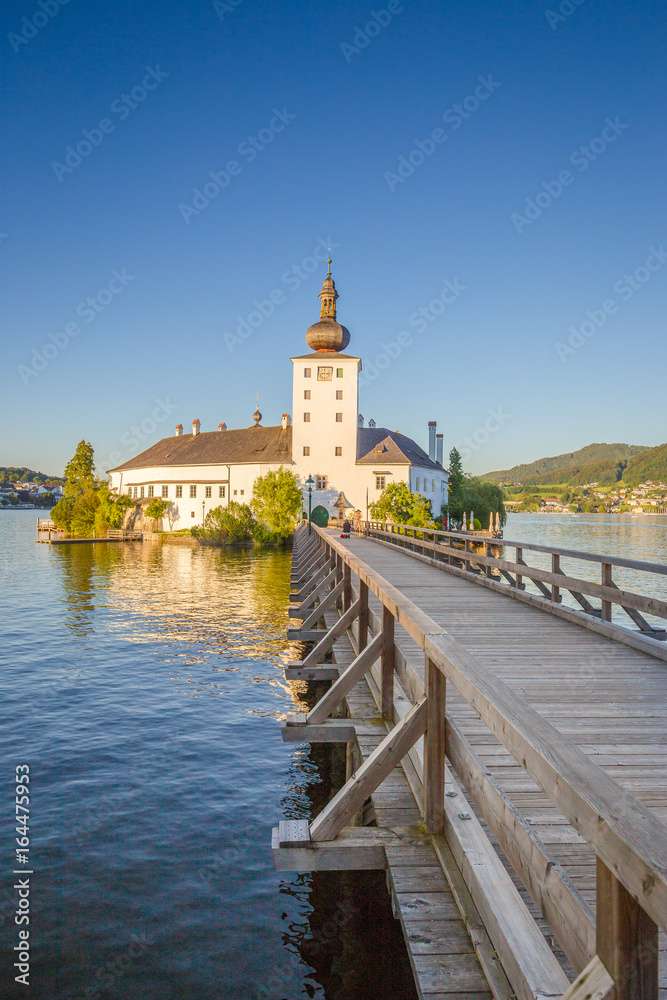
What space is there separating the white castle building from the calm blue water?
42.0 m

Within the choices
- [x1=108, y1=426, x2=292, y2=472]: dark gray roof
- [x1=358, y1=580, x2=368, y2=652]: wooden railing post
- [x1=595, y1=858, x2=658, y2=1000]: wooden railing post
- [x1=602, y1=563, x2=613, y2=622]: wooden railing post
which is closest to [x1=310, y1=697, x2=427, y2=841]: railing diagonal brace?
[x1=595, y1=858, x2=658, y2=1000]: wooden railing post

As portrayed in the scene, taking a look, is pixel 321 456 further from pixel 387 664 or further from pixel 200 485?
pixel 387 664

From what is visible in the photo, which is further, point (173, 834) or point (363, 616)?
point (363, 616)

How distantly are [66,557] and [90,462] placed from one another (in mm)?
30961

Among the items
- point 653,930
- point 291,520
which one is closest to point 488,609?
point 653,930

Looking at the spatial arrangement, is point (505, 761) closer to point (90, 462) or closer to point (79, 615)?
point (79, 615)

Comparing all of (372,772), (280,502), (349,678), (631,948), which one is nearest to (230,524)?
(280,502)

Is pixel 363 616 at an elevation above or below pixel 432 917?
above

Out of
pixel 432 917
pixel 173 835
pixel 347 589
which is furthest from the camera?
pixel 347 589

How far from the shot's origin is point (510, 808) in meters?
2.74

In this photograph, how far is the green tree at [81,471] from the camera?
75.0 meters

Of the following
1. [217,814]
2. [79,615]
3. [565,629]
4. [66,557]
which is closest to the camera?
[217,814]

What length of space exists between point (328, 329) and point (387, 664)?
58231 mm

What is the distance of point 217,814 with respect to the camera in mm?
8031
